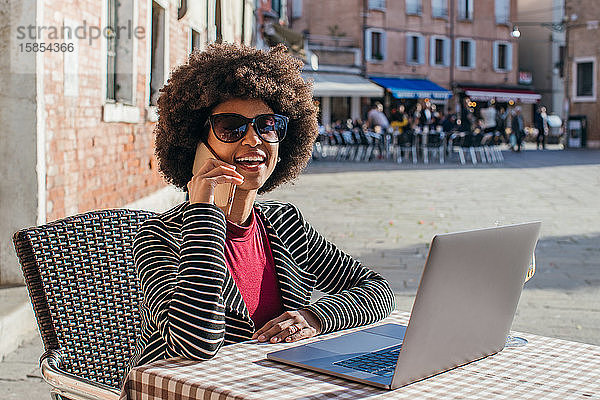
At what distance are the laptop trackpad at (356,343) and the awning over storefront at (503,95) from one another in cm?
4671

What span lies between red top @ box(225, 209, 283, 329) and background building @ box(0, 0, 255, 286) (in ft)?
9.22

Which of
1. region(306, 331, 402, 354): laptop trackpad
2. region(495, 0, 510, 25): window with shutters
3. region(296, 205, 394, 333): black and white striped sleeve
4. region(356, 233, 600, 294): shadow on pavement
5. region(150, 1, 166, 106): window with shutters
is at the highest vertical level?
region(495, 0, 510, 25): window with shutters

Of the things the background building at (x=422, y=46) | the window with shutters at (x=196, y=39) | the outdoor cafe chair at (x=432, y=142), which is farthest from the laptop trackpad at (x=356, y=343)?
the background building at (x=422, y=46)

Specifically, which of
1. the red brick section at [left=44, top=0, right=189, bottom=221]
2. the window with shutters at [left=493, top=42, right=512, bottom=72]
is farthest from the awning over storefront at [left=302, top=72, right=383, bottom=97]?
the red brick section at [left=44, top=0, right=189, bottom=221]

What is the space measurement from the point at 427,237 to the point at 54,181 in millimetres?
4528

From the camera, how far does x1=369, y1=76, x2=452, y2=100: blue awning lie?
144 ft

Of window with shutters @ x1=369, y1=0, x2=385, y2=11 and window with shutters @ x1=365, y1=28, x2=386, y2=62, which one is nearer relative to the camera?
window with shutters @ x1=365, y1=28, x2=386, y2=62

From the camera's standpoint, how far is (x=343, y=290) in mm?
2711

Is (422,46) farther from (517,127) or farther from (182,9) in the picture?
(182,9)

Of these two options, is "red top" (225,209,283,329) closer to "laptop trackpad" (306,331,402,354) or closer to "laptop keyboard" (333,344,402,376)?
"laptop trackpad" (306,331,402,354)

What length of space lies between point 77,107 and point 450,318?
5525 mm

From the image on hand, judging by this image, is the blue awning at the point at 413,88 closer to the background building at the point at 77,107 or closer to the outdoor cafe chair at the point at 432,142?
the outdoor cafe chair at the point at 432,142

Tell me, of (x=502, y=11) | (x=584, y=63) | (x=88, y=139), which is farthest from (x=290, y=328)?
(x=502, y=11)

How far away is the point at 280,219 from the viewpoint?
2.64m
